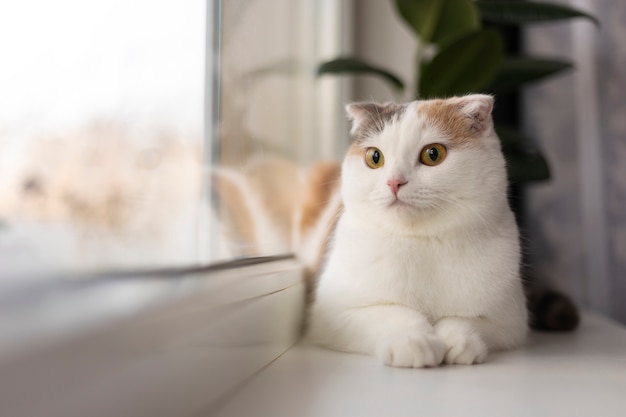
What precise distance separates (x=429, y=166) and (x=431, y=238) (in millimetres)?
125

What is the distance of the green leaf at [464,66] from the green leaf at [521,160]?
0.55 feet

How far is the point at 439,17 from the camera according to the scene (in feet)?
5.58

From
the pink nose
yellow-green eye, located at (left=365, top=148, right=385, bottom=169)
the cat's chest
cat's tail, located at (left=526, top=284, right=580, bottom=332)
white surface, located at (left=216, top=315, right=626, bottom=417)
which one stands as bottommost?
cat's tail, located at (left=526, top=284, right=580, bottom=332)

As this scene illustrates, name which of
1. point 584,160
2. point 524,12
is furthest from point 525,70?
point 584,160

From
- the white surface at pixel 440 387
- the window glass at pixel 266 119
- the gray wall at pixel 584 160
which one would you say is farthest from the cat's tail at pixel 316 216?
the gray wall at pixel 584 160

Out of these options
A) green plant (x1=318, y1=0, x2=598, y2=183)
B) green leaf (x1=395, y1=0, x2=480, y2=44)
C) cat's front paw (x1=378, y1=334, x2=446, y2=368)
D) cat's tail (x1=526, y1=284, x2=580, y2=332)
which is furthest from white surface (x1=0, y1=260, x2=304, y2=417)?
green leaf (x1=395, y1=0, x2=480, y2=44)

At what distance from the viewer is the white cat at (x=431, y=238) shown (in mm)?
981

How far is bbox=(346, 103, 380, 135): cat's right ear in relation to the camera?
1.12 m

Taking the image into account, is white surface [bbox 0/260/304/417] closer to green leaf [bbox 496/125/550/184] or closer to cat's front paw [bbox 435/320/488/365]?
cat's front paw [bbox 435/320/488/365]

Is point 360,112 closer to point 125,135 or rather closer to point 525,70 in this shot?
point 125,135

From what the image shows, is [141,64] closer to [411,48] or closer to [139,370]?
[139,370]

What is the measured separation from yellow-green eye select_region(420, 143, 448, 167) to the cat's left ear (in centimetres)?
8

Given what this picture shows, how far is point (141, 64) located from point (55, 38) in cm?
16

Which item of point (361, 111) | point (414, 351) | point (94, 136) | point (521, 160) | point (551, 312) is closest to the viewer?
point (94, 136)
